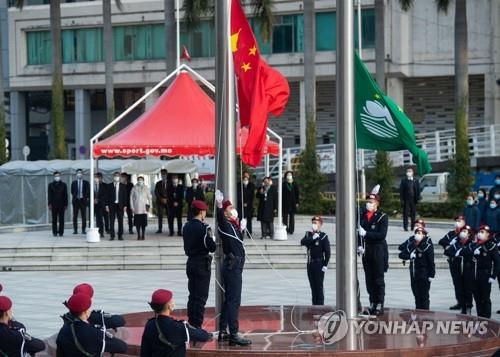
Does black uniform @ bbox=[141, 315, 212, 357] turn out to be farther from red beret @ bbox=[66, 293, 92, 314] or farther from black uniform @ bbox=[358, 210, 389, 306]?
black uniform @ bbox=[358, 210, 389, 306]

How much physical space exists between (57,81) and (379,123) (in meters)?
31.7

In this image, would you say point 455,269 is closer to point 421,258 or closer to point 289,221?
point 421,258

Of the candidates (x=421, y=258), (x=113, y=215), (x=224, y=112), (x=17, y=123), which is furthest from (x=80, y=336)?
(x=17, y=123)

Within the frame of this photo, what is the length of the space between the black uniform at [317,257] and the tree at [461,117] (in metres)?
20.4

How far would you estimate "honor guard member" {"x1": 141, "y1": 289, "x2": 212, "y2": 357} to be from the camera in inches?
399

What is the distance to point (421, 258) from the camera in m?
18.4

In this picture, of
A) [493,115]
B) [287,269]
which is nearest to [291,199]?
[287,269]

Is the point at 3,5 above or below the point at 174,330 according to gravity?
above

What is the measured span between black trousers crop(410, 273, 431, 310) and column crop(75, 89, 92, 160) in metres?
43.5

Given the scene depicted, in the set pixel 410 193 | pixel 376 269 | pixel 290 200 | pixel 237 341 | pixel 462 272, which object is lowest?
pixel 237 341

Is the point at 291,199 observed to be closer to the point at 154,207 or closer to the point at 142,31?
the point at 154,207

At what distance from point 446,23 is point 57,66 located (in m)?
18.9

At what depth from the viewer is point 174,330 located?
33.2 feet

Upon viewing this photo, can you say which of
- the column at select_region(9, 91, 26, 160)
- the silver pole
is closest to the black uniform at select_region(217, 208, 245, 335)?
the silver pole
